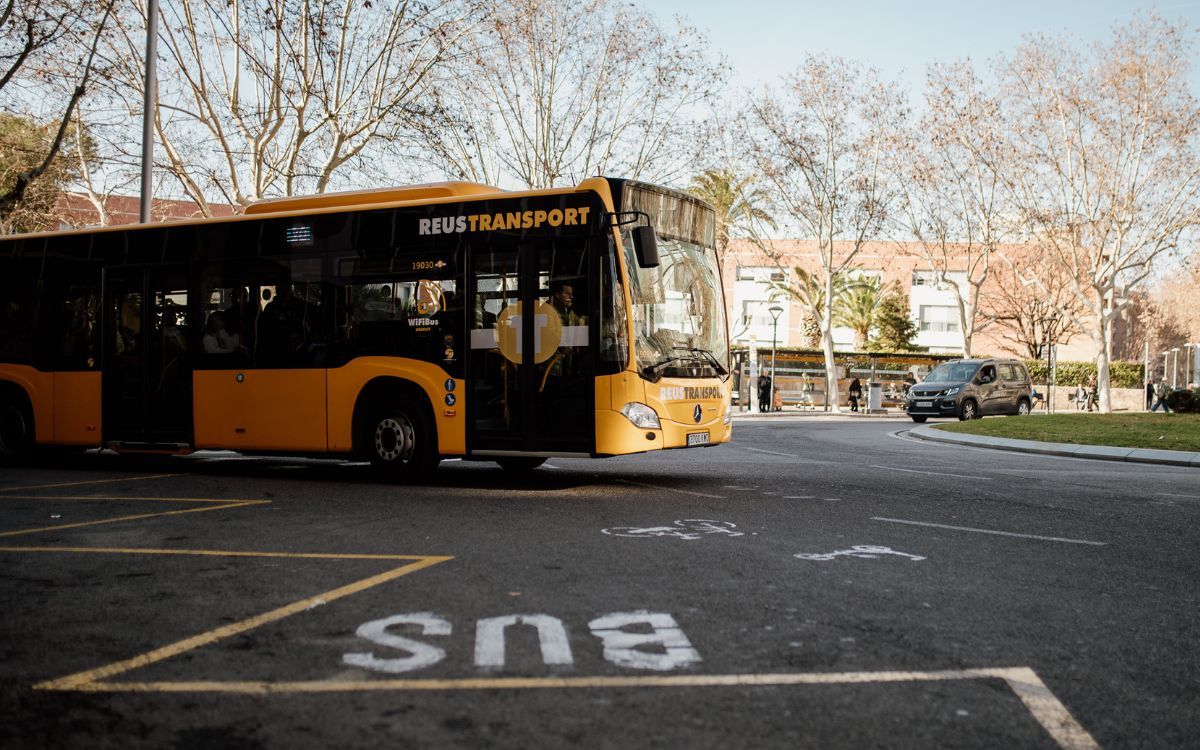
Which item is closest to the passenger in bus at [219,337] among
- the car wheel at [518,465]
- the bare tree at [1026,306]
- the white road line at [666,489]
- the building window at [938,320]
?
the car wheel at [518,465]

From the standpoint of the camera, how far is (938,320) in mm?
76250

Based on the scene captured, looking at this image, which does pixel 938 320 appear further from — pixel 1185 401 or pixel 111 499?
pixel 111 499

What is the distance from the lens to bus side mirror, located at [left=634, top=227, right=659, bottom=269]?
9867 millimetres

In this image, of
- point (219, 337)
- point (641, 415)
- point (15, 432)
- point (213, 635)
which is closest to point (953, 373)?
point (641, 415)

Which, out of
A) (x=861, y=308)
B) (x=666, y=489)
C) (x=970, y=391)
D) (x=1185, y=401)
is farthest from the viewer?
(x=861, y=308)

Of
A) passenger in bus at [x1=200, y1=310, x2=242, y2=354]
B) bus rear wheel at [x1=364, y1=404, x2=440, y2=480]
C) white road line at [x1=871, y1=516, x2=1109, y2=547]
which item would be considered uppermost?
passenger in bus at [x1=200, y1=310, x2=242, y2=354]

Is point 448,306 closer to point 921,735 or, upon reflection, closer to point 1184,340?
point 921,735

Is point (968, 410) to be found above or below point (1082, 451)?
above

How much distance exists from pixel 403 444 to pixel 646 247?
11.3 feet

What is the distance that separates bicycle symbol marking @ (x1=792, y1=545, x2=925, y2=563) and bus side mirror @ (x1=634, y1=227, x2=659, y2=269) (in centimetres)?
392

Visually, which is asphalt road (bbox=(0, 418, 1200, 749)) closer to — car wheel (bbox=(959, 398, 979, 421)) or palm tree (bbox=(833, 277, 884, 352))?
car wheel (bbox=(959, 398, 979, 421))

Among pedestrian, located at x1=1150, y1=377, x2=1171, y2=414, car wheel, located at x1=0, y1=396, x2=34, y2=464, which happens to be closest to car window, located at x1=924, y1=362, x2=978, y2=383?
pedestrian, located at x1=1150, y1=377, x2=1171, y2=414

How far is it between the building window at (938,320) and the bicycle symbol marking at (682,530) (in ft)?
237

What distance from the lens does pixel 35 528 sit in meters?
7.69
